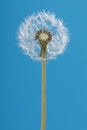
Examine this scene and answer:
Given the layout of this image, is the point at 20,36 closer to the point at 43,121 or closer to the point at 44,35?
the point at 44,35

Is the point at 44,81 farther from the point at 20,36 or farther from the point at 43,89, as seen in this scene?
the point at 20,36

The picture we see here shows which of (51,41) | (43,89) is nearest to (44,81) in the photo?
(43,89)

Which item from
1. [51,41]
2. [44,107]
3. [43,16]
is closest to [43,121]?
[44,107]

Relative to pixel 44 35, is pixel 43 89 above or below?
below

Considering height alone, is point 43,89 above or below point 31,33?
below

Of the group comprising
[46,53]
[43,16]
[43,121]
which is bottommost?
[43,121]

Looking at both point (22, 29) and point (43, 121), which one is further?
point (22, 29)

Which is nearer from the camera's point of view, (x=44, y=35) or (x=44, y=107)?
(x=44, y=107)

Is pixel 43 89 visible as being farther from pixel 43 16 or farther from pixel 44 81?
pixel 43 16
